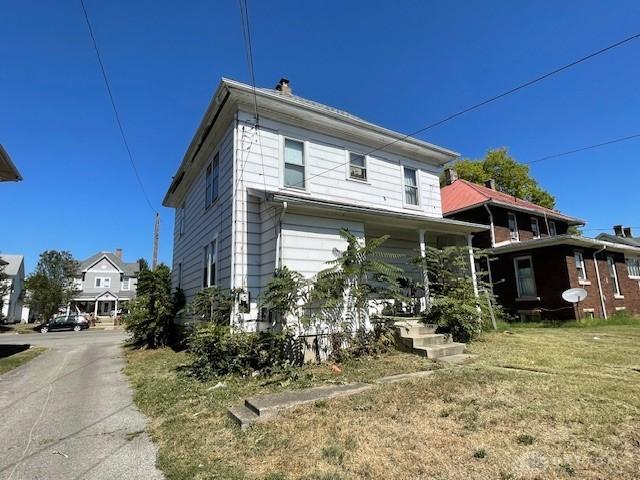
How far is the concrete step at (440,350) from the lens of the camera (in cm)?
741

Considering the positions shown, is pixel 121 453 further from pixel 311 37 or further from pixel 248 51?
pixel 311 37

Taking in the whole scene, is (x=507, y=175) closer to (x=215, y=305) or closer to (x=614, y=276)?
(x=614, y=276)

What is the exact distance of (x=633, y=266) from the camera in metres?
20.2

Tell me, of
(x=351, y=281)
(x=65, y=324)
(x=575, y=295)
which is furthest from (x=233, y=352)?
(x=65, y=324)

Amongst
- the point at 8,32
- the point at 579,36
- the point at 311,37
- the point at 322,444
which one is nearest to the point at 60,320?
the point at 8,32

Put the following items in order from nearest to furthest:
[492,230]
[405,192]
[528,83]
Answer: [528,83], [405,192], [492,230]

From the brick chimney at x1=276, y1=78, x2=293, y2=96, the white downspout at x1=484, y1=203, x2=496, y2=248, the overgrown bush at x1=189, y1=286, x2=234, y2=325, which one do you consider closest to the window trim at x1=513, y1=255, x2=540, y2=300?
the white downspout at x1=484, y1=203, x2=496, y2=248

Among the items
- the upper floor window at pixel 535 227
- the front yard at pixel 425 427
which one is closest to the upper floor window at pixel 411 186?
the front yard at pixel 425 427

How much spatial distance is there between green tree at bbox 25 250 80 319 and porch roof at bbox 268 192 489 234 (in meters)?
34.4

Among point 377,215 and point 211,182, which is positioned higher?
point 211,182

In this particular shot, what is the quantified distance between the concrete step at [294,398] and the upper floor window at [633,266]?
21557 millimetres

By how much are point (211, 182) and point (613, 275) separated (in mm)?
19955

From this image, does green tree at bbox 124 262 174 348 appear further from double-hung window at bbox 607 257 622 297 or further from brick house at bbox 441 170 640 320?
double-hung window at bbox 607 257 622 297

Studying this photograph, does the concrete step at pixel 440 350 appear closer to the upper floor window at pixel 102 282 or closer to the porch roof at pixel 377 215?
the porch roof at pixel 377 215
